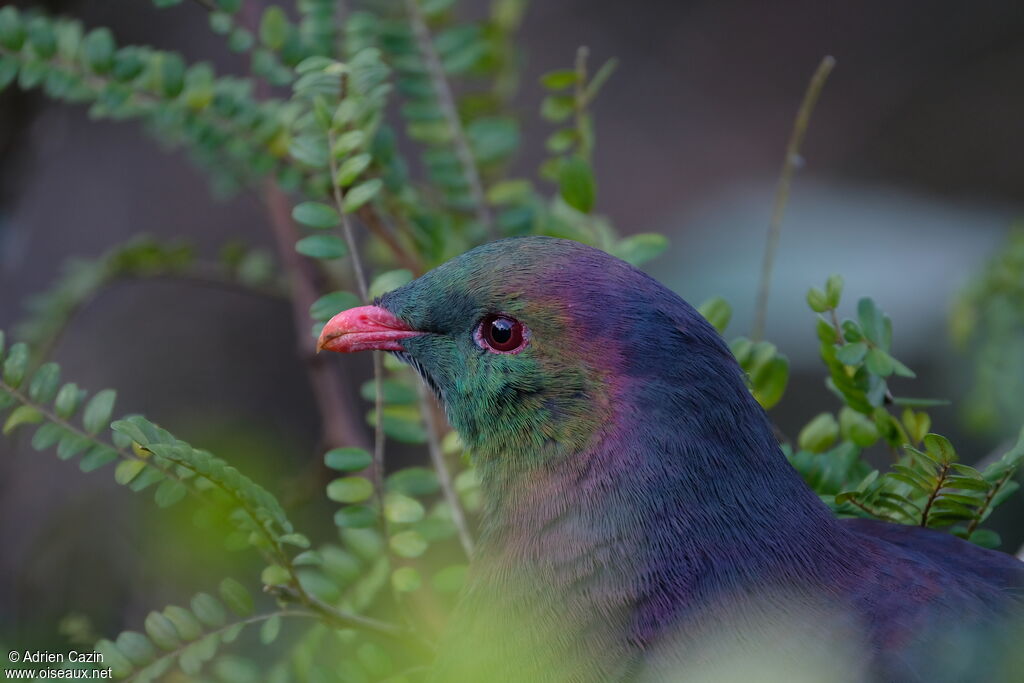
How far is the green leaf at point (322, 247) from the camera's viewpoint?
208 centimetres

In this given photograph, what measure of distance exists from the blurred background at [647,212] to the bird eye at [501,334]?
0.80 m

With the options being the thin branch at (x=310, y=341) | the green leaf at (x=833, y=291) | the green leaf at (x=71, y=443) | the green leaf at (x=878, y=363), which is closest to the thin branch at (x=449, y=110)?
the thin branch at (x=310, y=341)

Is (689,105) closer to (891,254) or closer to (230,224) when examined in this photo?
(891,254)

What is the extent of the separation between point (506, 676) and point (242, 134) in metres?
1.39

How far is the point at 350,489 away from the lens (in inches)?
81.7

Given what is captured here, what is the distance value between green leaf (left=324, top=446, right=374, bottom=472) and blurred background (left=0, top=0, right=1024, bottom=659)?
50 cm

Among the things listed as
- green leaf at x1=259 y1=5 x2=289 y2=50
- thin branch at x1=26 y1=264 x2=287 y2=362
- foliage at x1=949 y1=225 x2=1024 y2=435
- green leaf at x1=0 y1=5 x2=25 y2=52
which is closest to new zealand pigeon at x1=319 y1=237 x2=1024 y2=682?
green leaf at x1=259 y1=5 x2=289 y2=50

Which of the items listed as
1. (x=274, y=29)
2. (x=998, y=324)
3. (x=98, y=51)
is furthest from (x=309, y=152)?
(x=998, y=324)

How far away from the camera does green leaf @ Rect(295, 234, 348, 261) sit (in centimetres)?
208

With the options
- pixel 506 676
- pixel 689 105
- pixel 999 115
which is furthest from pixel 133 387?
pixel 999 115

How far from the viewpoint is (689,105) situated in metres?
7.27

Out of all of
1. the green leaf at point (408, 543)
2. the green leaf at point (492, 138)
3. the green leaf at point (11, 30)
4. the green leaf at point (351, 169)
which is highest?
the green leaf at point (11, 30)

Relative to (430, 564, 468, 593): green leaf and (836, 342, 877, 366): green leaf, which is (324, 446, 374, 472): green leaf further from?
(836, 342, 877, 366): green leaf

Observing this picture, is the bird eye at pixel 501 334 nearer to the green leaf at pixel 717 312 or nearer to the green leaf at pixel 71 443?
the green leaf at pixel 717 312
